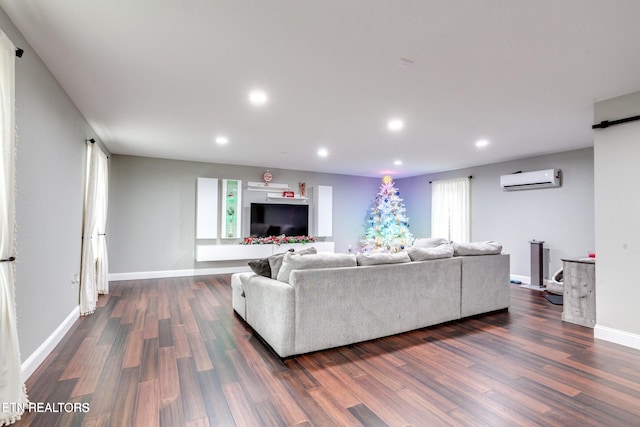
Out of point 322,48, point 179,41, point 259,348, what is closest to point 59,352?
point 259,348

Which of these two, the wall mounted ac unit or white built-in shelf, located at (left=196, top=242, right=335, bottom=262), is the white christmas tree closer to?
white built-in shelf, located at (left=196, top=242, right=335, bottom=262)

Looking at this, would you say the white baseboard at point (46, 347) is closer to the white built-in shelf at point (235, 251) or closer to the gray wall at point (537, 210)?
the white built-in shelf at point (235, 251)

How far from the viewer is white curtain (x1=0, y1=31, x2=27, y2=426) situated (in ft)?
6.07

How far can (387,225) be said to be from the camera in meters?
8.48

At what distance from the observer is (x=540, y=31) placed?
209 centimetres

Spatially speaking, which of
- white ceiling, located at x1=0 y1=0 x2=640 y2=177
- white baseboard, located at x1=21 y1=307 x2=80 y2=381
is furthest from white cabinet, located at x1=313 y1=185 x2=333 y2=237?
white baseboard, located at x1=21 y1=307 x2=80 y2=381

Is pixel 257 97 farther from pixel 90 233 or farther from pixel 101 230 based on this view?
pixel 101 230

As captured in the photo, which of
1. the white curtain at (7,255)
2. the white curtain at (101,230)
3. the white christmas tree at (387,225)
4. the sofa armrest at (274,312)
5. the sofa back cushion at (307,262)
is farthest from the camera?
the white christmas tree at (387,225)

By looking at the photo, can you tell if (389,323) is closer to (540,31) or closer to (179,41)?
(540,31)

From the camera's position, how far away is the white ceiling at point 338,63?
6.33ft

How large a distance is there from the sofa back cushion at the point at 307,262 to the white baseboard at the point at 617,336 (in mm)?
2852

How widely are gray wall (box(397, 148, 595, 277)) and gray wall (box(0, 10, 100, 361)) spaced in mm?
7509

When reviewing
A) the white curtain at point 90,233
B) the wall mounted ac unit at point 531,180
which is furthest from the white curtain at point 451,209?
the white curtain at point 90,233

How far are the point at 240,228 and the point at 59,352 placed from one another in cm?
450
